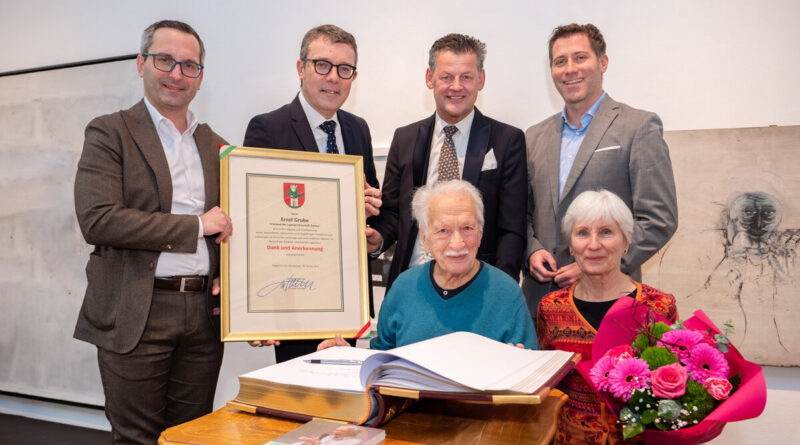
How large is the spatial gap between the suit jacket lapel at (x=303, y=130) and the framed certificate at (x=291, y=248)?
30 centimetres

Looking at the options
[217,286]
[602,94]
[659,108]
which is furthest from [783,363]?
[217,286]

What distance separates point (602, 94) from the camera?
2.64 metres

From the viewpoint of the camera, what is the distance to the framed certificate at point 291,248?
2133mm

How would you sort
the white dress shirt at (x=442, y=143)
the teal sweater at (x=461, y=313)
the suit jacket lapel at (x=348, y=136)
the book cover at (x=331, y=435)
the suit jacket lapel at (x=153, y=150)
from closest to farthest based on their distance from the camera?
the book cover at (x=331, y=435)
the teal sweater at (x=461, y=313)
the suit jacket lapel at (x=153, y=150)
the white dress shirt at (x=442, y=143)
the suit jacket lapel at (x=348, y=136)

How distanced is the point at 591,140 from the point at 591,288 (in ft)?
2.44

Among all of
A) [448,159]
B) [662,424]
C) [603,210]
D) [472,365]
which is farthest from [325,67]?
[662,424]

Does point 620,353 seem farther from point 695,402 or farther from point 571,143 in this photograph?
point 571,143

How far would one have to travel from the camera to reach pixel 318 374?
1341 mm

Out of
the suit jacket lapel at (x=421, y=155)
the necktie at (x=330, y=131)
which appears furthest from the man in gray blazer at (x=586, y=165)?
the necktie at (x=330, y=131)

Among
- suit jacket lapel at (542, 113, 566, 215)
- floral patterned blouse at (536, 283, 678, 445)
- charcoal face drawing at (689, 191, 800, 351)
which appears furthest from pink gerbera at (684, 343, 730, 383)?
charcoal face drawing at (689, 191, 800, 351)

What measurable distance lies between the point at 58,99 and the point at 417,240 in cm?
353

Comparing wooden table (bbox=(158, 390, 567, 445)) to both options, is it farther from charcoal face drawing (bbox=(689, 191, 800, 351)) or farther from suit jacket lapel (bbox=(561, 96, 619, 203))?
charcoal face drawing (bbox=(689, 191, 800, 351))

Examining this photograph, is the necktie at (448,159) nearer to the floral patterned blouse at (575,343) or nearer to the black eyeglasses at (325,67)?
the black eyeglasses at (325,67)
